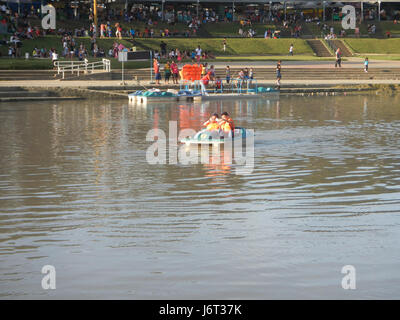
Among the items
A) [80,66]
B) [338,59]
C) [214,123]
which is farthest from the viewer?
[338,59]

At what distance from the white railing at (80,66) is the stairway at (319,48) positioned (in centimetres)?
2150

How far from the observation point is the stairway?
211ft

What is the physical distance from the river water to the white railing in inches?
805

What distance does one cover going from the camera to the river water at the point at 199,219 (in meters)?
10.7

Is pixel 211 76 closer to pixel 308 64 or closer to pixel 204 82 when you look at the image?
pixel 204 82

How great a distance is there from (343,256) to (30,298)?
481 cm

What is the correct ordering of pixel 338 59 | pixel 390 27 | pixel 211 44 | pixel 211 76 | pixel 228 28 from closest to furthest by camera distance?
pixel 211 76, pixel 338 59, pixel 211 44, pixel 228 28, pixel 390 27

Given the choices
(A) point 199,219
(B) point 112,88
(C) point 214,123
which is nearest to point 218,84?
(B) point 112,88

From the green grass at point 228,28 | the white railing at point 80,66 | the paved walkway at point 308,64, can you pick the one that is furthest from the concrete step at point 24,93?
the green grass at point 228,28

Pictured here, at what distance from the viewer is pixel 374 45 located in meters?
67.3

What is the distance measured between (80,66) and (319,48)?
24.3m

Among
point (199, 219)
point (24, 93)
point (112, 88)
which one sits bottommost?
point (199, 219)

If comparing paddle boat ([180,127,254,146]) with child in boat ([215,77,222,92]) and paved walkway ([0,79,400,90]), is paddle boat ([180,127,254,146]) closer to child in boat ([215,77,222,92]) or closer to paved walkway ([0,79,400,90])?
paved walkway ([0,79,400,90])

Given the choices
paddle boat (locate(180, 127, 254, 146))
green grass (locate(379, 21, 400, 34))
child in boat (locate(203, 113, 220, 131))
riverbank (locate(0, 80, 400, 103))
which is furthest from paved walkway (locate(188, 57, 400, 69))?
paddle boat (locate(180, 127, 254, 146))
